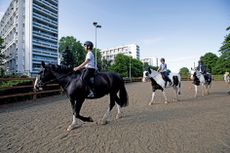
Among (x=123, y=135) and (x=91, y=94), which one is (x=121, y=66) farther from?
(x=123, y=135)

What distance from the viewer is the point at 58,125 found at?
5973 millimetres

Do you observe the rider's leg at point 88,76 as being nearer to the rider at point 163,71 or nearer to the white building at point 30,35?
the rider at point 163,71

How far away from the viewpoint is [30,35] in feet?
235

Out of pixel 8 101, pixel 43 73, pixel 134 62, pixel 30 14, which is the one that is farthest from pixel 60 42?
pixel 43 73

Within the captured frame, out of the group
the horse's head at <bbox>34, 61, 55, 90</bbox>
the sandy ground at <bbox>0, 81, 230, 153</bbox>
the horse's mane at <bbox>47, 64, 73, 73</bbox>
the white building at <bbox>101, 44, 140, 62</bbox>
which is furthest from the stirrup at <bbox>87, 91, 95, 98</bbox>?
the white building at <bbox>101, 44, 140, 62</bbox>

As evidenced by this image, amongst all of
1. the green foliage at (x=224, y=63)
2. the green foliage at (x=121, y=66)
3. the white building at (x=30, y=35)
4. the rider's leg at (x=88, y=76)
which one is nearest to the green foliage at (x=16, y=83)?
the rider's leg at (x=88, y=76)

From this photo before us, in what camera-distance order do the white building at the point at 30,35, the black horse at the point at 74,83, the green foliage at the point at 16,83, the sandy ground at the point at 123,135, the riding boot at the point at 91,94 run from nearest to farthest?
the sandy ground at the point at 123,135 < the black horse at the point at 74,83 < the riding boot at the point at 91,94 < the green foliage at the point at 16,83 < the white building at the point at 30,35

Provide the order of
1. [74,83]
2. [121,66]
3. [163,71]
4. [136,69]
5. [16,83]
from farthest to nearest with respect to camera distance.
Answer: [136,69], [121,66], [16,83], [163,71], [74,83]

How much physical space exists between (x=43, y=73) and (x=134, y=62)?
8070 centimetres

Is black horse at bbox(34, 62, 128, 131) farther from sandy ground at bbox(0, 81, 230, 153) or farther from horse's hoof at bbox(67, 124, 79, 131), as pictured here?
sandy ground at bbox(0, 81, 230, 153)

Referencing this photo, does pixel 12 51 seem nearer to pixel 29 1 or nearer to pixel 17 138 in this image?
pixel 29 1

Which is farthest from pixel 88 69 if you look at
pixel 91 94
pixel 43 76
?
pixel 43 76

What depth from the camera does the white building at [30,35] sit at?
234 feet

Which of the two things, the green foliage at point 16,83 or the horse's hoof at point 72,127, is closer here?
the horse's hoof at point 72,127
